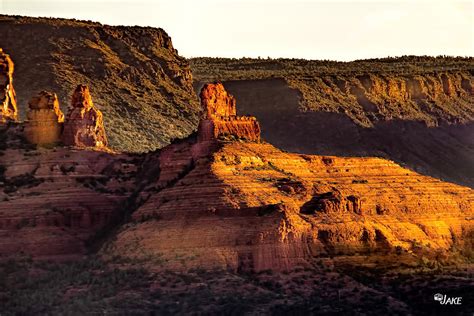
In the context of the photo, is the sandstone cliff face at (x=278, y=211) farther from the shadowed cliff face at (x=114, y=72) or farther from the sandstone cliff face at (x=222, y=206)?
the shadowed cliff face at (x=114, y=72)

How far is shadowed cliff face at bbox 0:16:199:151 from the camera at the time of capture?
174m

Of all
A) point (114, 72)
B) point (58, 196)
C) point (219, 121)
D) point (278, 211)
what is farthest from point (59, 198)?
point (114, 72)

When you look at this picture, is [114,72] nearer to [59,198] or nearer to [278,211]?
[59,198]

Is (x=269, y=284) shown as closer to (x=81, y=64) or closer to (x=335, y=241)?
(x=335, y=241)

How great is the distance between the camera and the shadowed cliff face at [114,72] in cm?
17388

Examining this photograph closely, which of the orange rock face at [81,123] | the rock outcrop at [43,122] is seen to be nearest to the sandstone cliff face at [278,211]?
the orange rock face at [81,123]

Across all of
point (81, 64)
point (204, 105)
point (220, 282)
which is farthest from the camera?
point (81, 64)

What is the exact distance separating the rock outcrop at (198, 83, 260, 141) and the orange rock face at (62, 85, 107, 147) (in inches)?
373

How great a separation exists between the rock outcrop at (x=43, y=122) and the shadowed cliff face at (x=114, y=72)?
2471cm

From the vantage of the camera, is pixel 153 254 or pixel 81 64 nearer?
pixel 153 254

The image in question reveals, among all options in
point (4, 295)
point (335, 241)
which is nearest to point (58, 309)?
point (4, 295)

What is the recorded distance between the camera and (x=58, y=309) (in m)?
126

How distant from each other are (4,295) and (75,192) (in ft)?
32.9

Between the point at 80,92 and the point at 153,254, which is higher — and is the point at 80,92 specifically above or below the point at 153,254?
above
